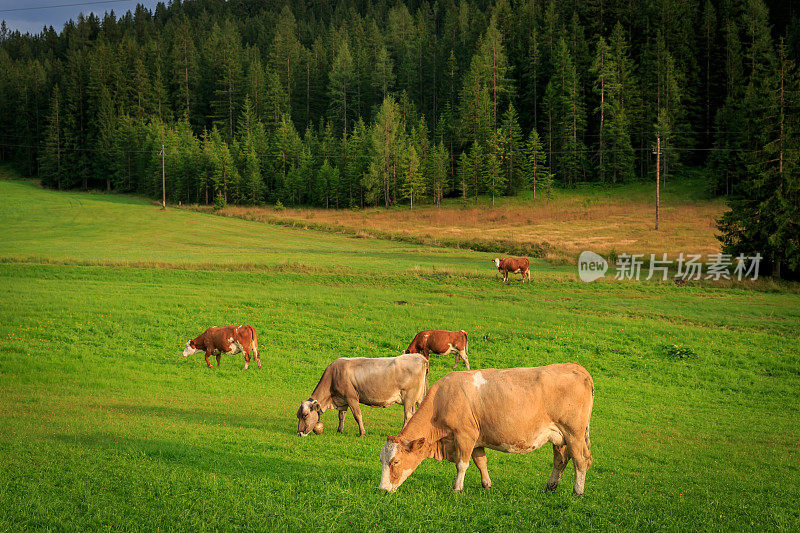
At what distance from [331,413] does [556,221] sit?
68443 mm

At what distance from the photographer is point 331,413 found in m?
17.8

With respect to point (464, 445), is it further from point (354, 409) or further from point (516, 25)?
point (516, 25)

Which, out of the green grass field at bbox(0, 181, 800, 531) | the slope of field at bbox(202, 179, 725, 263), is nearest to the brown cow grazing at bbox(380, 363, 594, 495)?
the green grass field at bbox(0, 181, 800, 531)

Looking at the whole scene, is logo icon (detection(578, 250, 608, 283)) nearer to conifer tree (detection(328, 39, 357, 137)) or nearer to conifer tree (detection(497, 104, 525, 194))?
conifer tree (detection(497, 104, 525, 194))

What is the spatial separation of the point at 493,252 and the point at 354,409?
44.1 metres

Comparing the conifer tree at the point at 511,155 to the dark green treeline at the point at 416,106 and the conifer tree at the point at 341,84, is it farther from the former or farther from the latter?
the conifer tree at the point at 341,84

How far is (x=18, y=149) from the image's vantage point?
14200 cm

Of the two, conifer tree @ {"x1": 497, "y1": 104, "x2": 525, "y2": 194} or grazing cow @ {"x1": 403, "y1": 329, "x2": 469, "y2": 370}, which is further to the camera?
conifer tree @ {"x1": 497, "y1": 104, "x2": 525, "y2": 194}

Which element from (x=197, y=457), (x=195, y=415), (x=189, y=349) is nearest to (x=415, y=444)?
(x=197, y=457)

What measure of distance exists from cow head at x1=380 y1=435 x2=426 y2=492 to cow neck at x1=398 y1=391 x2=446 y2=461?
16cm

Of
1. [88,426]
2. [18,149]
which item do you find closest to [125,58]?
[18,149]
